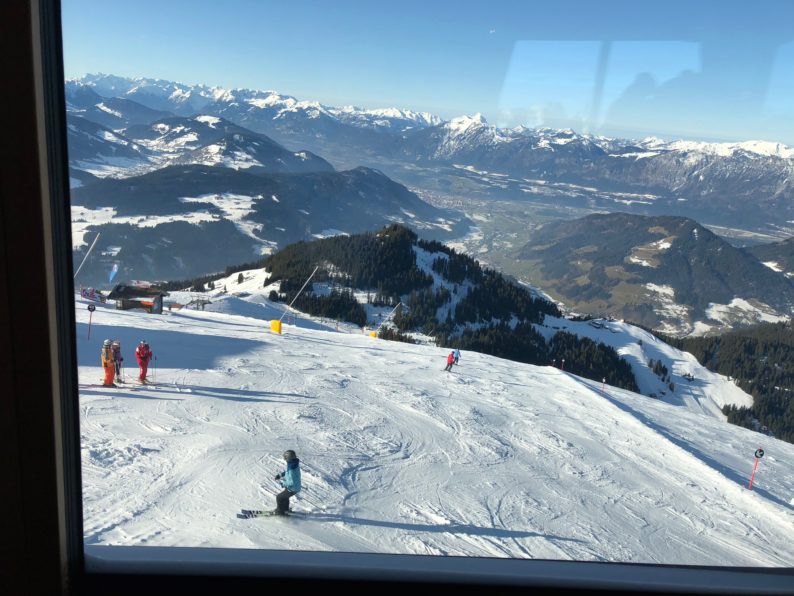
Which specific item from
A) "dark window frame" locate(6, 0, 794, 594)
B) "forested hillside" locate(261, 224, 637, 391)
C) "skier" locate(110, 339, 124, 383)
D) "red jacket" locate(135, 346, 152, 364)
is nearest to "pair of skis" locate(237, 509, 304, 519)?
"dark window frame" locate(6, 0, 794, 594)

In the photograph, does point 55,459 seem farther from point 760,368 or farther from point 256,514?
point 760,368

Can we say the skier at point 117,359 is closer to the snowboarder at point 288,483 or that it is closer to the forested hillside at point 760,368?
the snowboarder at point 288,483

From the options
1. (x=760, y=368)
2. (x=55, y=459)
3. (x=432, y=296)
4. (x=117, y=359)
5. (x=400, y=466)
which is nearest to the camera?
(x=55, y=459)

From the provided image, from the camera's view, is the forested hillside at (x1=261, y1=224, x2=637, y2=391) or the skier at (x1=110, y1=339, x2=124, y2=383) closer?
the skier at (x1=110, y1=339, x2=124, y2=383)

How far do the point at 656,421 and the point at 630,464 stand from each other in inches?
132

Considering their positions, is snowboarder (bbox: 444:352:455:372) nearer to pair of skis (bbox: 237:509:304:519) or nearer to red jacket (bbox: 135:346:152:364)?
red jacket (bbox: 135:346:152:364)

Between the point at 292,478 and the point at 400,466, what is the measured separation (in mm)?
1364

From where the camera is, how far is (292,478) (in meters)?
2.89

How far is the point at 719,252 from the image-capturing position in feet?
441

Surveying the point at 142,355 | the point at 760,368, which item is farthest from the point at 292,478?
the point at 760,368

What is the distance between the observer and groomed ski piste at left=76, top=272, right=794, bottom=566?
8.30ft

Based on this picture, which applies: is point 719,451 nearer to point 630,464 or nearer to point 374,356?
point 630,464

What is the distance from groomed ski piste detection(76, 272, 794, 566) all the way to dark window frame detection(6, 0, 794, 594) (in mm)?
164

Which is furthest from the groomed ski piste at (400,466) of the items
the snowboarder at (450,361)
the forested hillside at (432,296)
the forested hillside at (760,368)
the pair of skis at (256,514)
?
the forested hillside at (760,368)
